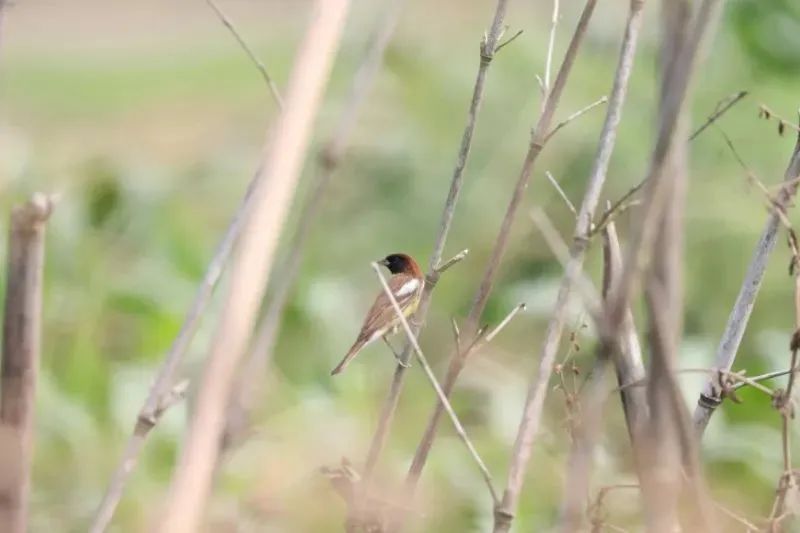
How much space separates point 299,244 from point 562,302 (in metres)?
0.21

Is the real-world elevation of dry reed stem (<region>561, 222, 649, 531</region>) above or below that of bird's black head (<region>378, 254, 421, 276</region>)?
below

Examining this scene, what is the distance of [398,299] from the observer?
133 centimetres

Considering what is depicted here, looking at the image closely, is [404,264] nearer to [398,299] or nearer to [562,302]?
[398,299]

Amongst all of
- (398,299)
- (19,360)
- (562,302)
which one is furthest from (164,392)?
(398,299)

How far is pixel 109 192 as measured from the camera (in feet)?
8.48

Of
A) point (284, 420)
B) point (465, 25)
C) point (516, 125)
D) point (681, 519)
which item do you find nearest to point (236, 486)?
point (284, 420)

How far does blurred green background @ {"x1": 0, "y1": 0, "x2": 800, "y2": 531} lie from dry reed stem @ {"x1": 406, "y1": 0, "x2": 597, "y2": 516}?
0.15 m

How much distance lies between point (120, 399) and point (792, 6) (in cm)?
193

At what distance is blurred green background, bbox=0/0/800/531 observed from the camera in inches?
67.5

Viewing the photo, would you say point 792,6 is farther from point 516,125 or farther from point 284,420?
point 284,420

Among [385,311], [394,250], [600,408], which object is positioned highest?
[394,250]

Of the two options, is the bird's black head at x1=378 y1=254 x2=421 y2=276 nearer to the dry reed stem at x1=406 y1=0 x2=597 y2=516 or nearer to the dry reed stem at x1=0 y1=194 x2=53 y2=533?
the dry reed stem at x1=406 y1=0 x2=597 y2=516

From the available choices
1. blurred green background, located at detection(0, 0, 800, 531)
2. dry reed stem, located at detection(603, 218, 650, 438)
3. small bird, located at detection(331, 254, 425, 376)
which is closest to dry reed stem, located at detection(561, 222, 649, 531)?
dry reed stem, located at detection(603, 218, 650, 438)

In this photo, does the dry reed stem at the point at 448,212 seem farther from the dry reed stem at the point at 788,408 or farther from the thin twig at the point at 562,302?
the dry reed stem at the point at 788,408
